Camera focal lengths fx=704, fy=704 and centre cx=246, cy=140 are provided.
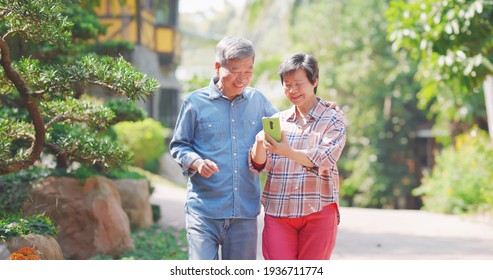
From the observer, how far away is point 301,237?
3.52 metres

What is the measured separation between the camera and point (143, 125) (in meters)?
16.1

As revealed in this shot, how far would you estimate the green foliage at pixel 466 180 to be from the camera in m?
12.4

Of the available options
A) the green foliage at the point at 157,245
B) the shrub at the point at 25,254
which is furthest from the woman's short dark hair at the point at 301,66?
the green foliage at the point at 157,245

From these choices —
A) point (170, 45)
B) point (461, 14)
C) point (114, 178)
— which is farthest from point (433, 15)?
point (170, 45)

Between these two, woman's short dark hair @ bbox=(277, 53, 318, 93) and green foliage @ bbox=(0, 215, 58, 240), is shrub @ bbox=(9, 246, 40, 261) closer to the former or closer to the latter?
green foliage @ bbox=(0, 215, 58, 240)

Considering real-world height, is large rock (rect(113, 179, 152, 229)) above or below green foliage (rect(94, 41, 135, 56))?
below

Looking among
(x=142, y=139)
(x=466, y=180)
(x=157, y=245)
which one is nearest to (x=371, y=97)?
(x=142, y=139)

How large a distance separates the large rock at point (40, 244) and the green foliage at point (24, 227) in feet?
0.14

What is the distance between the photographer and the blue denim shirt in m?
3.52

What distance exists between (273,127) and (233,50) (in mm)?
436

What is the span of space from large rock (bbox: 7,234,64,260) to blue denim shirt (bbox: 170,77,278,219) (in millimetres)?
1458

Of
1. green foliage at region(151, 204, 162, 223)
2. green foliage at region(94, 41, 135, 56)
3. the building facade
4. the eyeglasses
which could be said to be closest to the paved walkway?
green foliage at region(151, 204, 162, 223)

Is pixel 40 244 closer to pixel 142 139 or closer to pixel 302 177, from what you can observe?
pixel 302 177

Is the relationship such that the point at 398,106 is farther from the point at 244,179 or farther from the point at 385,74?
the point at 244,179
